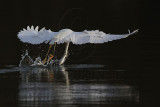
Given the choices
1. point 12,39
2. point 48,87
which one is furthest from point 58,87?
point 12,39

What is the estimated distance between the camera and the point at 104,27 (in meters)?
46.2

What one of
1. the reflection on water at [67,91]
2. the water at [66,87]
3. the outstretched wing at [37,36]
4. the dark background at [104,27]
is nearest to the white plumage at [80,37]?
the outstretched wing at [37,36]

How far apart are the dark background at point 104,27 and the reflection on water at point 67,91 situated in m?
0.74

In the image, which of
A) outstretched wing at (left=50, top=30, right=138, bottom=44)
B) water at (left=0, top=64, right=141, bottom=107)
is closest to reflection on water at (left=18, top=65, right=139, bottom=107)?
water at (left=0, top=64, right=141, bottom=107)

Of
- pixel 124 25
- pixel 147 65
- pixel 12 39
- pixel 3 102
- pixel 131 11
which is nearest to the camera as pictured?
pixel 3 102

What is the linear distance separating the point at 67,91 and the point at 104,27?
91.0ft

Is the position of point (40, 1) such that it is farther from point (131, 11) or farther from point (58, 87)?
point (58, 87)

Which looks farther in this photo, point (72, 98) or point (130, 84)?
point (130, 84)

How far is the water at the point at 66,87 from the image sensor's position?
55.1 ft

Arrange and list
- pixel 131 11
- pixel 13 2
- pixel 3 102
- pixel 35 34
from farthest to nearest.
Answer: pixel 13 2, pixel 131 11, pixel 35 34, pixel 3 102

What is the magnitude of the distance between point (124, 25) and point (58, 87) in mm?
26832

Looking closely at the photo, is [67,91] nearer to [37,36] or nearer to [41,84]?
[41,84]

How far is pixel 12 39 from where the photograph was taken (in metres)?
40.2

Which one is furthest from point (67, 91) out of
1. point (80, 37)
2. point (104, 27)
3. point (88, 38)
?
point (104, 27)
